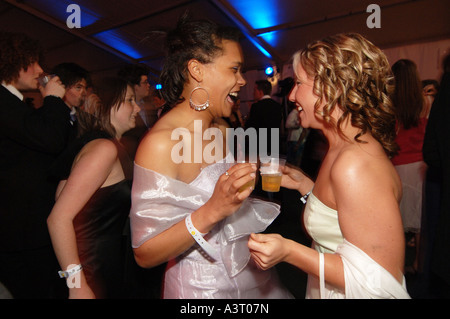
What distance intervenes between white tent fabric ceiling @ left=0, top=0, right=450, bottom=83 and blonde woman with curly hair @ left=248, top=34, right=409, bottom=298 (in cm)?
406

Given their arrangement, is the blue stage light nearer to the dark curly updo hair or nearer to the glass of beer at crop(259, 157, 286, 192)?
the dark curly updo hair

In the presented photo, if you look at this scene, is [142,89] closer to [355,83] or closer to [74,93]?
[74,93]

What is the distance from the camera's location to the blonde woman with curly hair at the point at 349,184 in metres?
0.88

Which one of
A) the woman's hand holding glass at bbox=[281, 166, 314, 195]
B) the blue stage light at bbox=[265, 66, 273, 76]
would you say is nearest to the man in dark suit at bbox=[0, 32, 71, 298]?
the woman's hand holding glass at bbox=[281, 166, 314, 195]

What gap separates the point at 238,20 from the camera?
571 centimetres

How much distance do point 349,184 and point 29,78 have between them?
2101 mm

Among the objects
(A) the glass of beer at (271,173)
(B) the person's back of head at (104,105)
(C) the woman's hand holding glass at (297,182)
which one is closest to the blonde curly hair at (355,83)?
(A) the glass of beer at (271,173)

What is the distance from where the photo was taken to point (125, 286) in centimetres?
166

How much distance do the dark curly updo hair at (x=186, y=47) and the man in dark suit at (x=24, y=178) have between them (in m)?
0.86

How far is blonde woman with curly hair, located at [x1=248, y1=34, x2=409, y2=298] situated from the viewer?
34.6 inches

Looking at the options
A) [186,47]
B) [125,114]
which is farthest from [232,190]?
[125,114]

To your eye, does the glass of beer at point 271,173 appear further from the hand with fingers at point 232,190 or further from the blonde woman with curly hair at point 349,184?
the hand with fingers at point 232,190
